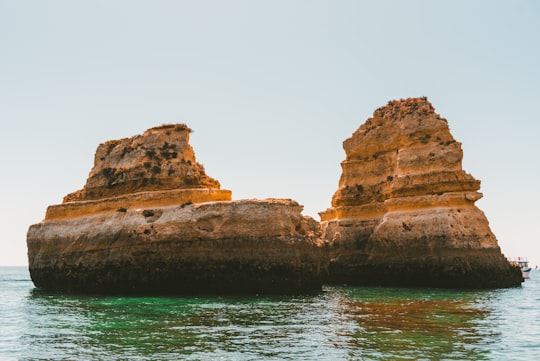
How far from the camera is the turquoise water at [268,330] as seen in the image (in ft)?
41.0

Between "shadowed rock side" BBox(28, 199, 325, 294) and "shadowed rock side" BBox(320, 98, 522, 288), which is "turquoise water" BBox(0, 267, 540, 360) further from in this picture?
"shadowed rock side" BBox(320, 98, 522, 288)

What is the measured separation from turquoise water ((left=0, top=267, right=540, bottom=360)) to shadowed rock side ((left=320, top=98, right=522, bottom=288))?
970 cm

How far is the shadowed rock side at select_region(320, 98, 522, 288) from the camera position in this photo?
A: 34312mm

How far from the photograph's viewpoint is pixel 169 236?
2652 centimetres

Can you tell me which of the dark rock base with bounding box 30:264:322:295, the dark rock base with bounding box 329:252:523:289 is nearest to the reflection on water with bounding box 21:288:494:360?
the dark rock base with bounding box 30:264:322:295

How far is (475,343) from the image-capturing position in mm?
13578

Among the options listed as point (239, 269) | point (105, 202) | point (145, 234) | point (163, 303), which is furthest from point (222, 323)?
point (105, 202)

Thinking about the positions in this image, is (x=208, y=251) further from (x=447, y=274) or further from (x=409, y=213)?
(x=409, y=213)

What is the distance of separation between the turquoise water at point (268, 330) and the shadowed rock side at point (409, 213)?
9.70 m

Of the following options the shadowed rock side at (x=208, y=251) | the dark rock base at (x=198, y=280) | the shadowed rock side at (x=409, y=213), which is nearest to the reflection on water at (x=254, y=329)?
the dark rock base at (x=198, y=280)

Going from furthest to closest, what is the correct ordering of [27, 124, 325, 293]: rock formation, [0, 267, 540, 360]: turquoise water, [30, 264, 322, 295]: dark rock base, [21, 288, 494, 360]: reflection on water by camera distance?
[27, 124, 325, 293]: rock formation → [30, 264, 322, 295]: dark rock base → [21, 288, 494, 360]: reflection on water → [0, 267, 540, 360]: turquoise water

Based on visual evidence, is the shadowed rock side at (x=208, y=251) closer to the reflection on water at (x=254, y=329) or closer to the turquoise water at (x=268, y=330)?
the turquoise water at (x=268, y=330)

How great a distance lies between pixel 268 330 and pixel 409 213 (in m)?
23.6

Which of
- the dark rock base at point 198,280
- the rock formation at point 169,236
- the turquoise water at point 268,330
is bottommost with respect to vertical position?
the turquoise water at point 268,330
